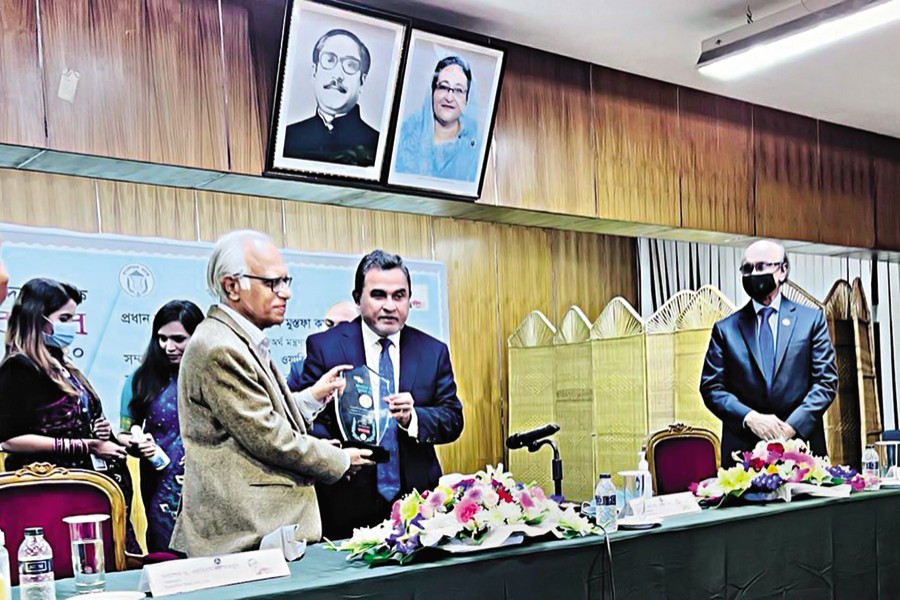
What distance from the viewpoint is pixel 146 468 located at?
3.42m

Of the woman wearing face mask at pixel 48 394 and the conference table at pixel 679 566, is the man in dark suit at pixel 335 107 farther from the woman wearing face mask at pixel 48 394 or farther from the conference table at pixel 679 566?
the conference table at pixel 679 566

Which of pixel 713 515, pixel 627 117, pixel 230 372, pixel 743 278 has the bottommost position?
pixel 713 515

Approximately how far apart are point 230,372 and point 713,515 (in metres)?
1.69

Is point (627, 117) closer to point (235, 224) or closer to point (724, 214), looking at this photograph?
point (724, 214)

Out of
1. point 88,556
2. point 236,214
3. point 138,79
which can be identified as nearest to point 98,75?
point 138,79

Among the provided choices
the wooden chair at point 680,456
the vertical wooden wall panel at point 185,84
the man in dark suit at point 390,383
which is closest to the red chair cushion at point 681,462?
the wooden chair at point 680,456

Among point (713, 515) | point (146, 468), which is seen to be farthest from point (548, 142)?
point (146, 468)

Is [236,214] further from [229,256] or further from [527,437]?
[527,437]

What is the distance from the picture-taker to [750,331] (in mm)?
4801

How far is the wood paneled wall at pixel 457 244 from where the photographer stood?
3367 millimetres

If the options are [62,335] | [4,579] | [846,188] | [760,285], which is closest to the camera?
[4,579]

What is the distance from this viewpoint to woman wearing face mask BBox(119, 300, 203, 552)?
3.41 metres

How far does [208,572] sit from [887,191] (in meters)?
4.94

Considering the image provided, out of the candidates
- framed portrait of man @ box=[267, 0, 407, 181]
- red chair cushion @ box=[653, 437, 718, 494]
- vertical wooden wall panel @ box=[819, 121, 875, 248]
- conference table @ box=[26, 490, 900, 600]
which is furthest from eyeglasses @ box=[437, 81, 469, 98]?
vertical wooden wall panel @ box=[819, 121, 875, 248]
